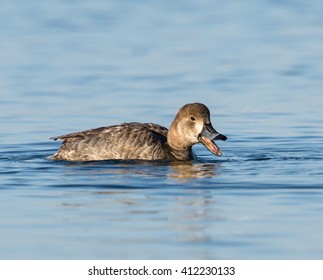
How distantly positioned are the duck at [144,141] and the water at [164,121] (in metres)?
0.24

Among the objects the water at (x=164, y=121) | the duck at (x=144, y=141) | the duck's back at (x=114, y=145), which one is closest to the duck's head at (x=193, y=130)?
the duck at (x=144, y=141)

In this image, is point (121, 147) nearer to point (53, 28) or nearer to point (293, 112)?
point (293, 112)

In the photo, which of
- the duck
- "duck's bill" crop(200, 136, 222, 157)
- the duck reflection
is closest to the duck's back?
the duck

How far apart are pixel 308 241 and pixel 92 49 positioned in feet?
52.9

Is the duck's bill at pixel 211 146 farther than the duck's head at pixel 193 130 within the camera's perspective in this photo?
No

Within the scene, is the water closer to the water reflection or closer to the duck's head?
the water reflection

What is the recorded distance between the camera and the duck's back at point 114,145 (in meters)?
15.4

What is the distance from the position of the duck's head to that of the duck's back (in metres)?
0.21

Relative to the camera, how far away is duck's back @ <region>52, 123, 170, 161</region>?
15.4 meters

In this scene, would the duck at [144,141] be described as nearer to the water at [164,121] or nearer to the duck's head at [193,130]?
the duck's head at [193,130]

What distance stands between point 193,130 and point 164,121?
3436 millimetres

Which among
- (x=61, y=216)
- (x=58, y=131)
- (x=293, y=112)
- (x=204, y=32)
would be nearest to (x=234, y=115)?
(x=293, y=112)

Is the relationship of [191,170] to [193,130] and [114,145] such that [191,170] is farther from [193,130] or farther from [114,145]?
[114,145]

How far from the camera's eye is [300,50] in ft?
87.1
